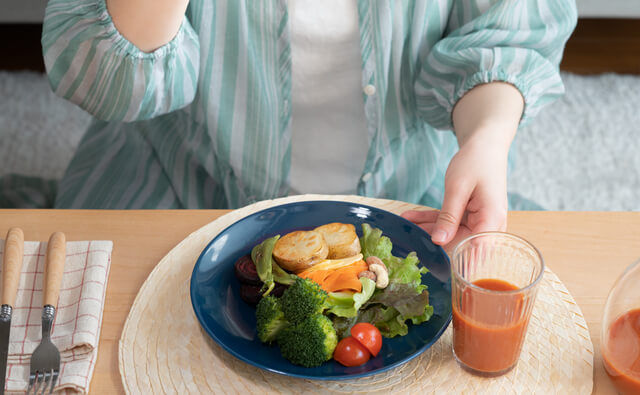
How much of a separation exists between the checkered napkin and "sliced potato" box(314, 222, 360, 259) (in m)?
0.34

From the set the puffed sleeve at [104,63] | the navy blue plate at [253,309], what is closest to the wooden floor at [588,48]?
the puffed sleeve at [104,63]

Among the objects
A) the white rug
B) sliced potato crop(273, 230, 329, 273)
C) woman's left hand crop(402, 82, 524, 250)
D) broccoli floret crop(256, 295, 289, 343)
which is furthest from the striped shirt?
the white rug

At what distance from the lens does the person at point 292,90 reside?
1.12 m

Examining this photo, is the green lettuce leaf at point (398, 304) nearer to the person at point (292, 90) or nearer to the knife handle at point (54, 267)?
the person at point (292, 90)

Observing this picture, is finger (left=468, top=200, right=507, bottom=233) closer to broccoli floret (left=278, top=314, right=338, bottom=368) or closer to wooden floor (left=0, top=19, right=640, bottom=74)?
broccoli floret (left=278, top=314, right=338, bottom=368)

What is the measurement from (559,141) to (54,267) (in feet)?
7.69

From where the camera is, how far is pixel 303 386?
2.60 ft

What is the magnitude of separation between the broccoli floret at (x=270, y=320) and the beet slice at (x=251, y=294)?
0.06 metres

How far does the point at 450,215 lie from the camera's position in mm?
953

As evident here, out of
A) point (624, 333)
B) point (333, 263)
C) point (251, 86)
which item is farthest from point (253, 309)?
point (251, 86)

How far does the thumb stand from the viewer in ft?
3.07

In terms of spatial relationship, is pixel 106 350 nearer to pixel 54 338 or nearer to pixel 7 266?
pixel 54 338

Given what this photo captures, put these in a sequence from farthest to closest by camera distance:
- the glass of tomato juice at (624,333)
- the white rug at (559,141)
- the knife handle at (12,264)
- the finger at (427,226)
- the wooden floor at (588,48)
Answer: the wooden floor at (588,48) < the white rug at (559,141) < the finger at (427,226) < the knife handle at (12,264) < the glass of tomato juice at (624,333)

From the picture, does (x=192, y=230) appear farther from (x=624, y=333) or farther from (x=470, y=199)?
(x=624, y=333)
